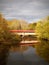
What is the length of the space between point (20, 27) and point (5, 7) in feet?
2.56

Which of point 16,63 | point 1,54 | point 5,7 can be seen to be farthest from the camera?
point 5,7

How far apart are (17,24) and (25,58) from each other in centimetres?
126

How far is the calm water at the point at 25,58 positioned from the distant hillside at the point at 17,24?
0.74 metres

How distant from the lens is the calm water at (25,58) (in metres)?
5.37

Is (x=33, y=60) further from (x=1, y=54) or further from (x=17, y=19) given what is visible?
(x=17, y=19)

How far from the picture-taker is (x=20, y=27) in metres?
6.57

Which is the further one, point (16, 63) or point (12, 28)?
point (12, 28)

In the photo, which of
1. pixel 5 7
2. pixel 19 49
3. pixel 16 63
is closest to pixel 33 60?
pixel 16 63

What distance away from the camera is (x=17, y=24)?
6.53 metres

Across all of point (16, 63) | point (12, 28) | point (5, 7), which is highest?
point (5, 7)

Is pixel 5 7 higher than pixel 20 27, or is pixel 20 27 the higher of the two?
pixel 5 7

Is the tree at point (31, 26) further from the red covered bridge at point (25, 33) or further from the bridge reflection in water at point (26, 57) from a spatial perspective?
the bridge reflection in water at point (26, 57)

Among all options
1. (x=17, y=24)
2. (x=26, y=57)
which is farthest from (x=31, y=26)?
(x=26, y=57)

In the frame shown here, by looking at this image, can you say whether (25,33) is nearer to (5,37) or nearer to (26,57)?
(5,37)
